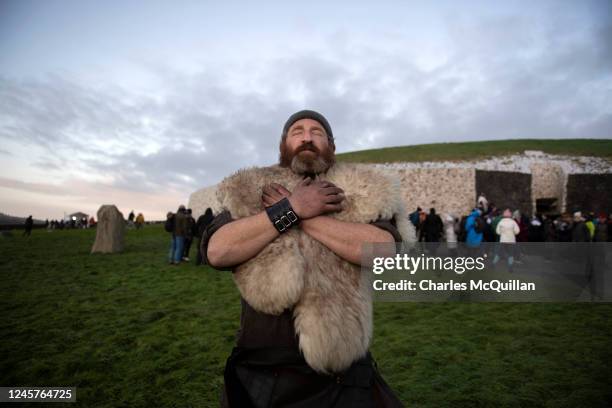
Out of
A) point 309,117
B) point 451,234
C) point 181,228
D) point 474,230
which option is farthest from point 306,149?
point 451,234

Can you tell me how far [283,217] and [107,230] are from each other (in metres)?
16.3

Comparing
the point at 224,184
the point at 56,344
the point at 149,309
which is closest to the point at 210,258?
the point at 224,184

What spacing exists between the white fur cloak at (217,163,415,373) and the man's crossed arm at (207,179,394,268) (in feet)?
0.20

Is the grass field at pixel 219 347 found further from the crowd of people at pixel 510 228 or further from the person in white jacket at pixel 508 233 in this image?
the crowd of people at pixel 510 228

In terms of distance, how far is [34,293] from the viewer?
25.8 ft

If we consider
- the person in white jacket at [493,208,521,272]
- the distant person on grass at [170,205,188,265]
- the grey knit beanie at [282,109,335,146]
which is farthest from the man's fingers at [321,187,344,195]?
the distant person on grass at [170,205,188,265]

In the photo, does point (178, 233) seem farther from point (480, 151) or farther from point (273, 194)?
point (480, 151)

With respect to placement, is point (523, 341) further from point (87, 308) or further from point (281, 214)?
point (87, 308)

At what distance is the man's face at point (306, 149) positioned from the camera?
167 centimetres

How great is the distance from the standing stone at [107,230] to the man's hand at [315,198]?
15.6 meters

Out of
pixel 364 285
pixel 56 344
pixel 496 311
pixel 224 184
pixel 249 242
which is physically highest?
pixel 224 184

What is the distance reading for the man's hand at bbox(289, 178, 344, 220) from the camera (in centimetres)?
144

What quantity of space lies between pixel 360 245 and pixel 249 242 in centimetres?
46

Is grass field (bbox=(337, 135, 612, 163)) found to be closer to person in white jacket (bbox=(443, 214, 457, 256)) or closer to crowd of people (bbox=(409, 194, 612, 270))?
crowd of people (bbox=(409, 194, 612, 270))
